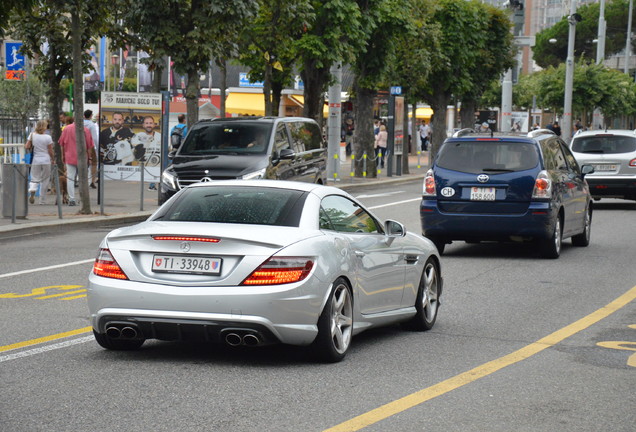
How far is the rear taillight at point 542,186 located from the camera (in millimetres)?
15367

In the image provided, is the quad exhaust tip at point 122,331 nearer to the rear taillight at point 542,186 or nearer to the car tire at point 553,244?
the rear taillight at point 542,186

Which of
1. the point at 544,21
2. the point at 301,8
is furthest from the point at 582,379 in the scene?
the point at 544,21

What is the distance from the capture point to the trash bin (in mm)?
20422

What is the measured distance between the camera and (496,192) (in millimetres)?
15547

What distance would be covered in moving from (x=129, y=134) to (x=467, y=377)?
57.7 feet

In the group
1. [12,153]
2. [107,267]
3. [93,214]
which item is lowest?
[93,214]

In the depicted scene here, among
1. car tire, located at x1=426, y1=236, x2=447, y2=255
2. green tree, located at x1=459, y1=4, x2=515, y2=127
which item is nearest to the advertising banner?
car tire, located at x1=426, y1=236, x2=447, y2=255

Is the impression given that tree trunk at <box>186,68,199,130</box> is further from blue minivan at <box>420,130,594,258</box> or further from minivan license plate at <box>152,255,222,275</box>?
minivan license plate at <box>152,255,222,275</box>

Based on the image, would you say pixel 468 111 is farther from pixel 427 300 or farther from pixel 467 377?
pixel 467 377

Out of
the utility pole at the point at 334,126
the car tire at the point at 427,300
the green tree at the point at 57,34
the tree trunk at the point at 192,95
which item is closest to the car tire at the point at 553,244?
the car tire at the point at 427,300

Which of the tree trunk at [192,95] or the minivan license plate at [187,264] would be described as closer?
the minivan license plate at [187,264]

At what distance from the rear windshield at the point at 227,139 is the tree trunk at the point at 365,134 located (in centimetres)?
1756

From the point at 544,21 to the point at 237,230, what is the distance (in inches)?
7675

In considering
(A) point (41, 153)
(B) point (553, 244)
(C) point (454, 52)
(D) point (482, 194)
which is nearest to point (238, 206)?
(D) point (482, 194)
